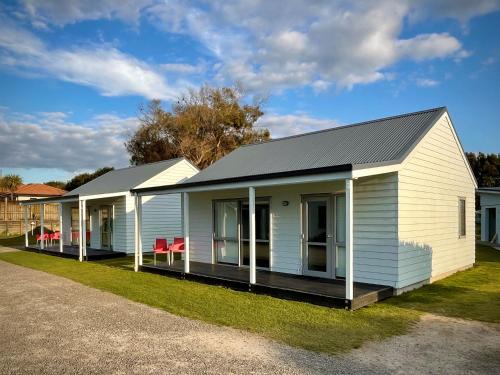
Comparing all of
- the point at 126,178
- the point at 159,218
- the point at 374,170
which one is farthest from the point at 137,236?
the point at 126,178

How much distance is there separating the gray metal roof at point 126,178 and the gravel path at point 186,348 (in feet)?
37.6

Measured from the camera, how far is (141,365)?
4898 millimetres

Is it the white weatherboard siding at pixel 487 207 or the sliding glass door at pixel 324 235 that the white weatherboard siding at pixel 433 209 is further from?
the white weatherboard siding at pixel 487 207

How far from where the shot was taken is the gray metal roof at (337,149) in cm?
958

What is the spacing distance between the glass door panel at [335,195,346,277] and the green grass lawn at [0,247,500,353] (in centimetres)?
159

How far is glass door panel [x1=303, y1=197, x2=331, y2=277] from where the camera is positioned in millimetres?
9883

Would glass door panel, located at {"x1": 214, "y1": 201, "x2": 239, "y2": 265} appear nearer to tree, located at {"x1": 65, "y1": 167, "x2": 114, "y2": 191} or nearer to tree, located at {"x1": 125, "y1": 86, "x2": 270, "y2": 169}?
tree, located at {"x1": 125, "y1": 86, "x2": 270, "y2": 169}

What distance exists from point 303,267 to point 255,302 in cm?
250

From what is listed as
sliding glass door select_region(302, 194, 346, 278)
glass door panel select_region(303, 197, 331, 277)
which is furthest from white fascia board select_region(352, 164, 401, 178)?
glass door panel select_region(303, 197, 331, 277)

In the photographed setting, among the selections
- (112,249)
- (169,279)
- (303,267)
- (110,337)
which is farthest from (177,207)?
(110,337)

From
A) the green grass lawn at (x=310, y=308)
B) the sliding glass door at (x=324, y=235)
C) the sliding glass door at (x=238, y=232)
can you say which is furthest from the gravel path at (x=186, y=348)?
the sliding glass door at (x=238, y=232)

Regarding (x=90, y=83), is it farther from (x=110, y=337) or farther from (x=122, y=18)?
(x=110, y=337)

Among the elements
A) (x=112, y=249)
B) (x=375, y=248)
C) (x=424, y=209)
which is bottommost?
(x=112, y=249)

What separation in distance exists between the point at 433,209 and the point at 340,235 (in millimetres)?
2795
